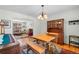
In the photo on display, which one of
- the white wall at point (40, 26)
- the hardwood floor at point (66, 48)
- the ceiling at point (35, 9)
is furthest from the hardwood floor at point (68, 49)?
the ceiling at point (35, 9)

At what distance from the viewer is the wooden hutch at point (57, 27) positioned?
77.3 inches

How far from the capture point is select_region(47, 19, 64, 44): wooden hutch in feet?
6.44

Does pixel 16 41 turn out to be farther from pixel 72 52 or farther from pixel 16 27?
pixel 72 52

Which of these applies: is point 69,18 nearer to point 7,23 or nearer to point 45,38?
point 45,38

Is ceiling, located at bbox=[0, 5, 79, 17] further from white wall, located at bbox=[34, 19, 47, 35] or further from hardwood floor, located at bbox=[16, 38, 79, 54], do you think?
hardwood floor, located at bbox=[16, 38, 79, 54]

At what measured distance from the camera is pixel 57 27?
78.4 inches

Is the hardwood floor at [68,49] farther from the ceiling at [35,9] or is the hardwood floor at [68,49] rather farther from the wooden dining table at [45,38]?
the ceiling at [35,9]

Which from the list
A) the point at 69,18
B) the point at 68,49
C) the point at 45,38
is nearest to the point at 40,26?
the point at 45,38

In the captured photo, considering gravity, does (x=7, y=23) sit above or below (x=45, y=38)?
above

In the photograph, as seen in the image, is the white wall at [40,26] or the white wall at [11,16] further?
the white wall at [40,26]

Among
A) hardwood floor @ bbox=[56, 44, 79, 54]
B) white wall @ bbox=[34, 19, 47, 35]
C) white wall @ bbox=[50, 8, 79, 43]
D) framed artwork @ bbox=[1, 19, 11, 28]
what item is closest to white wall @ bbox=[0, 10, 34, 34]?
framed artwork @ bbox=[1, 19, 11, 28]

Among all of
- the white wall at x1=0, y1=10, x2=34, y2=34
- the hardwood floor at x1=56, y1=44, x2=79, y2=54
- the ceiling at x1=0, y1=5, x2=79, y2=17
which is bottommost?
the hardwood floor at x1=56, y1=44, x2=79, y2=54

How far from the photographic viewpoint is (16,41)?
1.93 metres
